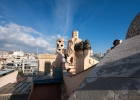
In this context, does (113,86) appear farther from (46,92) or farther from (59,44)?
(59,44)

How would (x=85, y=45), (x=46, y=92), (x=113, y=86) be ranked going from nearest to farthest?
(x=113, y=86) < (x=46, y=92) < (x=85, y=45)

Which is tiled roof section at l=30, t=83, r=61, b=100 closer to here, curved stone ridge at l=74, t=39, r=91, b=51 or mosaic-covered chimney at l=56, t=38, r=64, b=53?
curved stone ridge at l=74, t=39, r=91, b=51

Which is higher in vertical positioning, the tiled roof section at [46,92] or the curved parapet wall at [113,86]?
the curved parapet wall at [113,86]

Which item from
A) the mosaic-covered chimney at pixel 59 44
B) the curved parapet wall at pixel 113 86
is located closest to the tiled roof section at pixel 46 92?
the curved parapet wall at pixel 113 86

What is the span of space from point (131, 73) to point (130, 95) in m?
0.38

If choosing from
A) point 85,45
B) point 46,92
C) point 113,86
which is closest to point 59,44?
point 85,45

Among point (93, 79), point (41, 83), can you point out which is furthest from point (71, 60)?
point (93, 79)

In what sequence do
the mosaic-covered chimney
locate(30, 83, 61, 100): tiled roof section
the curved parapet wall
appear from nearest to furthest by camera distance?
the curved parapet wall → locate(30, 83, 61, 100): tiled roof section → the mosaic-covered chimney

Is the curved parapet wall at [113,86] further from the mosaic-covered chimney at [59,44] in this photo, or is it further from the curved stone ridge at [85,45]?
the mosaic-covered chimney at [59,44]

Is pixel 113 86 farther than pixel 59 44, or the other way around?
pixel 59 44

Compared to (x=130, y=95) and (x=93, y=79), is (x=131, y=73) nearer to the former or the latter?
(x=130, y=95)

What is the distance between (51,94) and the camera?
6.51 metres

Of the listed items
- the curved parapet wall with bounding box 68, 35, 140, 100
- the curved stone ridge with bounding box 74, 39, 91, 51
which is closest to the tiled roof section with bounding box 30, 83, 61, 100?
the curved stone ridge with bounding box 74, 39, 91, 51

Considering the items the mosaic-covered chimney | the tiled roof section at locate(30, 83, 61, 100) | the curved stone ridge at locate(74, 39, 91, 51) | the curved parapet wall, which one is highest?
the mosaic-covered chimney
